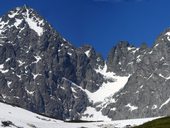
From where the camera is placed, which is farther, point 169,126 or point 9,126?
point 9,126

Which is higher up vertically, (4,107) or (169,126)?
(4,107)

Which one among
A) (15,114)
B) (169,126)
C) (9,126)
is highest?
(15,114)

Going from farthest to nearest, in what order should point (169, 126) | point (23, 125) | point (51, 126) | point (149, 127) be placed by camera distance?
point (51, 126) < point (23, 125) < point (149, 127) < point (169, 126)

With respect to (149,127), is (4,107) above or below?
above

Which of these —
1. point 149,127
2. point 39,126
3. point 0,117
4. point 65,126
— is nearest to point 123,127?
point 65,126

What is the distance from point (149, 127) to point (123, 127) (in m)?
86.7

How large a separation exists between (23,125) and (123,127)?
4861 cm

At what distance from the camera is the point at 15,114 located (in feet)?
632

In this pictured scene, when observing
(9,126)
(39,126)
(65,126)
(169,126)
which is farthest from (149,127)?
(65,126)

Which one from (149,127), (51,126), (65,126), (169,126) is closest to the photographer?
(169,126)

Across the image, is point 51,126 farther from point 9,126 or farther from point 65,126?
point 9,126

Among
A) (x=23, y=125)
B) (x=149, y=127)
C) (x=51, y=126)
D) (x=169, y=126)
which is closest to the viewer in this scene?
(x=169, y=126)

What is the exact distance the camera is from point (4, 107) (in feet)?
653

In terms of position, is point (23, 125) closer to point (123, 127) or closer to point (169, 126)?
point (123, 127)
